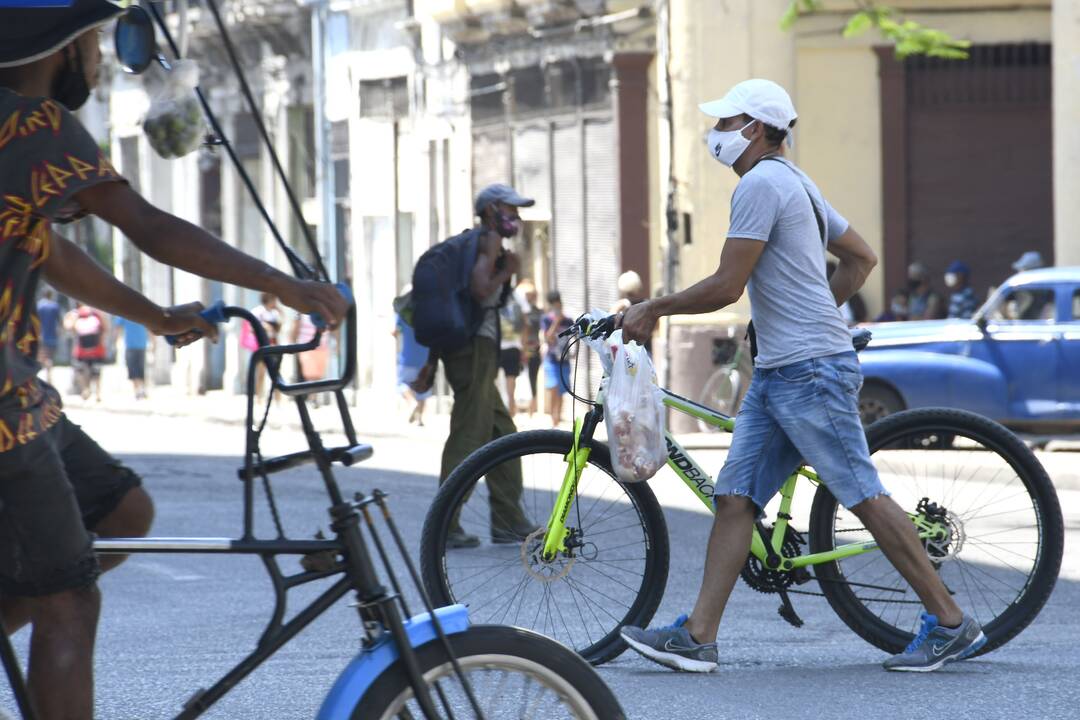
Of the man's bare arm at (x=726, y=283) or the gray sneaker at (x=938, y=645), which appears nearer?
the man's bare arm at (x=726, y=283)

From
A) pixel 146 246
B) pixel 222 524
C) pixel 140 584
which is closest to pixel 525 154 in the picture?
pixel 222 524

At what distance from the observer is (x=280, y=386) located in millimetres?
3666

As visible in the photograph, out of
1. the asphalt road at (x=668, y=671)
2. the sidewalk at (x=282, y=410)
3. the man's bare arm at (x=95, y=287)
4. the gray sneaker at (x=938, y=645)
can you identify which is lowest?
the sidewalk at (x=282, y=410)

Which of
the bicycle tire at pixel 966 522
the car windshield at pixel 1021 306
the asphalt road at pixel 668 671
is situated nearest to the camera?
the asphalt road at pixel 668 671

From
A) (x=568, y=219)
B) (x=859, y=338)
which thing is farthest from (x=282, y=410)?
(x=859, y=338)

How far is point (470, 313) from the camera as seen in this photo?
34.6ft

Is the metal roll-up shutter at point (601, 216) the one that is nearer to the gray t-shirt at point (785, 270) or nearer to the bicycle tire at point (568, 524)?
the bicycle tire at point (568, 524)

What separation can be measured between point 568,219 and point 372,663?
71.0ft

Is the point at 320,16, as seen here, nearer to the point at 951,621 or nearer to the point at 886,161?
the point at 886,161

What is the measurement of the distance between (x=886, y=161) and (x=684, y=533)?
1294 centimetres

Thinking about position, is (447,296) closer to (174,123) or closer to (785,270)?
(785,270)

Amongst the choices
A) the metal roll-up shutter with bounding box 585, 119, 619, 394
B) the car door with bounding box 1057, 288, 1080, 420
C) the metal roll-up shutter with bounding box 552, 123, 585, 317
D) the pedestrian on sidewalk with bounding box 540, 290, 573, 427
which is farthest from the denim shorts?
the metal roll-up shutter with bounding box 552, 123, 585, 317

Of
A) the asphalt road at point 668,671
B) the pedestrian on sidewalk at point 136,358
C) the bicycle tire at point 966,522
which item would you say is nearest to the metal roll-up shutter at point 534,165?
the pedestrian on sidewalk at point 136,358

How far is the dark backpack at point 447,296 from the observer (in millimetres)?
10383
